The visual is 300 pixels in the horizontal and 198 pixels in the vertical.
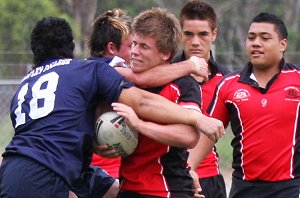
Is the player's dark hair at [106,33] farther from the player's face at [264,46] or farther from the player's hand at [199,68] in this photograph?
the player's face at [264,46]

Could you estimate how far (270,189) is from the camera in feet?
22.0

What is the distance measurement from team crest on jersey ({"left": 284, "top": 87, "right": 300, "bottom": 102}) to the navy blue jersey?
1845 mm

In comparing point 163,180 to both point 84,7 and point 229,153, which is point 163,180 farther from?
point 84,7

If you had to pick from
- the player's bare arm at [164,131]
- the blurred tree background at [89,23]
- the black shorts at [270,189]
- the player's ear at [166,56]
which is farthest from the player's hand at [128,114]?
the blurred tree background at [89,23]

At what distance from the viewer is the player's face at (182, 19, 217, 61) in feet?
24.4

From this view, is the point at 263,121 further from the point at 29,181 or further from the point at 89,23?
the point at 89,23

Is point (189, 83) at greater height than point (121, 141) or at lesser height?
greater

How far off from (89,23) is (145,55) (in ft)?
59.2

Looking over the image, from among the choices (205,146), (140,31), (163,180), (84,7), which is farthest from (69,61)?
(84,7)

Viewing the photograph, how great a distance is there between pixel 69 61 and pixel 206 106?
7.15ft

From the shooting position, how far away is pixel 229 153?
13.8 m

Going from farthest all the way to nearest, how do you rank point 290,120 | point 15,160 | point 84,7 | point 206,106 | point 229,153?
point 84,7 → point 229,153 → point 206,106 → point 290,120 → point 15,160

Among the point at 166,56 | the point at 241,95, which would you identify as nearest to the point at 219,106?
the point at 241,95

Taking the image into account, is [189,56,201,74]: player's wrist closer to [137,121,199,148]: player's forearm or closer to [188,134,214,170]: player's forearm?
[137,121,199,148]: player's forearm
